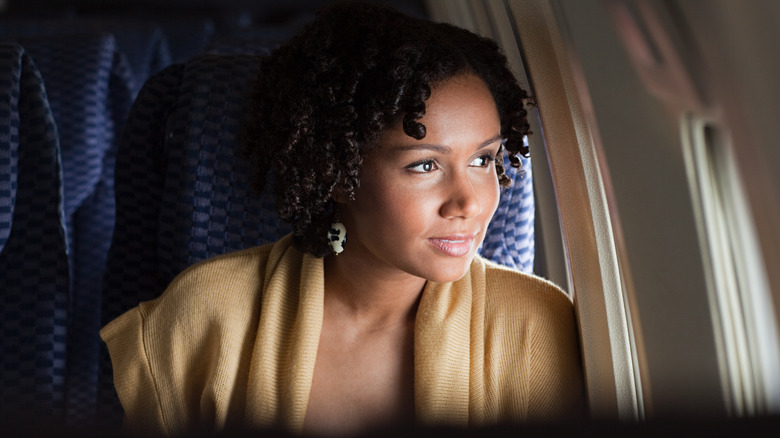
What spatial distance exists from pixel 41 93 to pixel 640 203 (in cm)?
144

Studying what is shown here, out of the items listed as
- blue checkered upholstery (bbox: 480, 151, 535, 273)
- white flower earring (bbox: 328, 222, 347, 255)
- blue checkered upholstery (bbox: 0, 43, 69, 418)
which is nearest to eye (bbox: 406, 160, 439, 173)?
white flower earring (bbox: 328, 222, 347, 255)

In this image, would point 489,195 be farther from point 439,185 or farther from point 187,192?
point 187,192

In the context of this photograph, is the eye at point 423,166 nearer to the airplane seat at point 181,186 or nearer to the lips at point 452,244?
the lips at point 452,244

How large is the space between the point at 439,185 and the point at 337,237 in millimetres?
273

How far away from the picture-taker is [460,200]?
3.86 ft

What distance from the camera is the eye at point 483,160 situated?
4.06ft

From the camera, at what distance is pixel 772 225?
1.41 ft

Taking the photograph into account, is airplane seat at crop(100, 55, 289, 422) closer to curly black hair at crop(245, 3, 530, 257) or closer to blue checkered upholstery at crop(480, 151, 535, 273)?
curly black hair at crop(245, 3, 530, 257)

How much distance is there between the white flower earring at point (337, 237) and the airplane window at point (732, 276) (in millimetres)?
881

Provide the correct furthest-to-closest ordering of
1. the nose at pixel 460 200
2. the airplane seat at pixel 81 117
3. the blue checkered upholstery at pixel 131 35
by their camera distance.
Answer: the blue checkered upholstery at pixel 131 35
the airplane seat at pixel 81 117
the nose at pixel 460 200

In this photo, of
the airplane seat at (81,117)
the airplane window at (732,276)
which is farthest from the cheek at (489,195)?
the airplane seat at (81,117)

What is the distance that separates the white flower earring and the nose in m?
0.26

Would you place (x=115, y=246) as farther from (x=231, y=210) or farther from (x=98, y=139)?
(x=98, y=139)

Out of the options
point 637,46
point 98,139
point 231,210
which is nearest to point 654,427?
point 637,46
